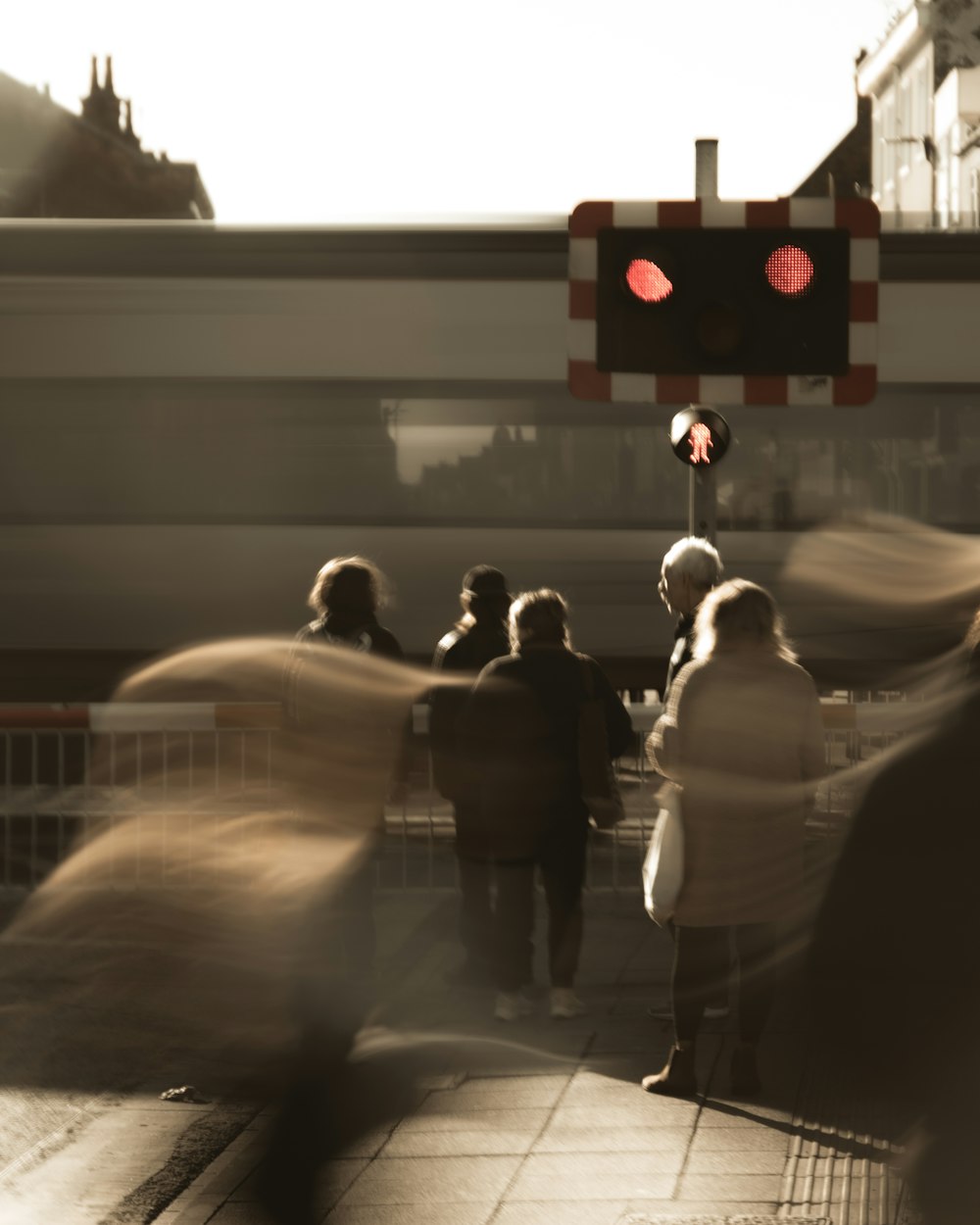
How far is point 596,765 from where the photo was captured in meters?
7.37

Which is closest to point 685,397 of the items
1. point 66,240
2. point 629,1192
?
point 629,1192

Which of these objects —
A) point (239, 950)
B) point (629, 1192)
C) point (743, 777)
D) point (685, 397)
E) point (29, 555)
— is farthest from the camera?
point (29, 555)

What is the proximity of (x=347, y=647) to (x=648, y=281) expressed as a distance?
171 centimetres

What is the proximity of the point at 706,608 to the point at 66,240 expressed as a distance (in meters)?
10.2

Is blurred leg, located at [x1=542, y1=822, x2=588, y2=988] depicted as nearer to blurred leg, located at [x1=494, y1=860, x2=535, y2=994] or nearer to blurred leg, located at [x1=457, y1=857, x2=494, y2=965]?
blurred leg, located at [x1=494, y1=860, x2=535, y2=994]

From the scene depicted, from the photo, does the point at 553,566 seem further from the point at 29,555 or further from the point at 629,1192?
the point at 629,1192

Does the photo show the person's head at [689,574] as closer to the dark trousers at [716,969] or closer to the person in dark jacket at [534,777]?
the person in dark jacket at [534,777]

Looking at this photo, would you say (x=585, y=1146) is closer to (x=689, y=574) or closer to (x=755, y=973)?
(x=755, y=973)

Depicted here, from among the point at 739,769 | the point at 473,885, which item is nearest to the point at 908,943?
the point at 739,769

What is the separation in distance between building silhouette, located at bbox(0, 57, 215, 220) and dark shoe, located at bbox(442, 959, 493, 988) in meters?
54.1

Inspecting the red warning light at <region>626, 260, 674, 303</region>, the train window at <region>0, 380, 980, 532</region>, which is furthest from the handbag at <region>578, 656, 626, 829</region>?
the train window at <region>0, 380, 980, 532</region>

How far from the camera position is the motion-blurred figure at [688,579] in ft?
24.1

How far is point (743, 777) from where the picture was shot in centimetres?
611

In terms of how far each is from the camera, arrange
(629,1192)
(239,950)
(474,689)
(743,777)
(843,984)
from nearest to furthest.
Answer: (843,984) → (629,1192) → (743,777) → (474,689) → (239,950)
